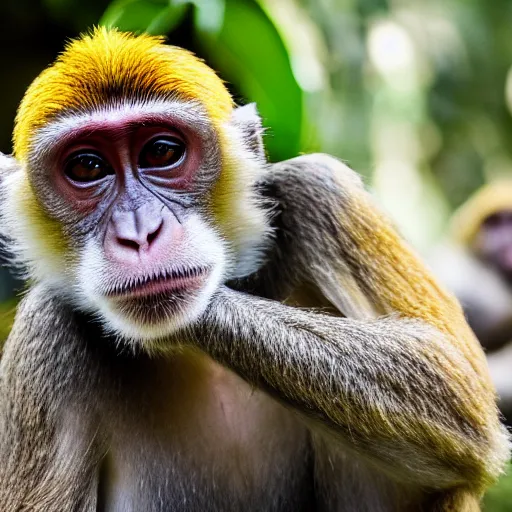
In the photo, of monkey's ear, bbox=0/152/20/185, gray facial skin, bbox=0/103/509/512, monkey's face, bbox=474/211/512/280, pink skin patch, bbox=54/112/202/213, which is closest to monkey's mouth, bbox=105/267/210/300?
gray facial skin, bbox=0/103/509/512

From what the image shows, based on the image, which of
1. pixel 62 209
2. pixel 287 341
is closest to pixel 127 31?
pixel 62 209

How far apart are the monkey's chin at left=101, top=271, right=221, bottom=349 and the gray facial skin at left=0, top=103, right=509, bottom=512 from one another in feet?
0.09

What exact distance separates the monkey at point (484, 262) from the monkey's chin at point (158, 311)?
6.15 m

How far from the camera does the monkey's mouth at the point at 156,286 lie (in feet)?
10.5

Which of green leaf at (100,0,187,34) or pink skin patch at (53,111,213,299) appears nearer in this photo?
pink skin patch at (53,111,213,299)

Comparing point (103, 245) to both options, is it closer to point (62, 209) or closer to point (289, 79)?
point (62, 209)

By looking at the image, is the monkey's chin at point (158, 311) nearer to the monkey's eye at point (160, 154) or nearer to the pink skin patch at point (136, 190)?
the pink skin patch at point (136, 190)

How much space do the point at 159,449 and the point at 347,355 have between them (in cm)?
96

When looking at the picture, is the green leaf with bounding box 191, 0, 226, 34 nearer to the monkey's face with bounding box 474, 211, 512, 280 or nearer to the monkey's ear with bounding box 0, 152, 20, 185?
the monkey's ear with bounding box 0, 152, 20, 185

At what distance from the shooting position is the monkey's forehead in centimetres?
343

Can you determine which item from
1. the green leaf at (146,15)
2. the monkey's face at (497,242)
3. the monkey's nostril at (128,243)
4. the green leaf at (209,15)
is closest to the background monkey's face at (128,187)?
the monkey's nostril at (128,243)

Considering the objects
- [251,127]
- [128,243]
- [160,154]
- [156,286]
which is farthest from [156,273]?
[251,127]

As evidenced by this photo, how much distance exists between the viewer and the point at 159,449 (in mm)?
3701

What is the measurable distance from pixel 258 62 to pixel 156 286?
167 cm
